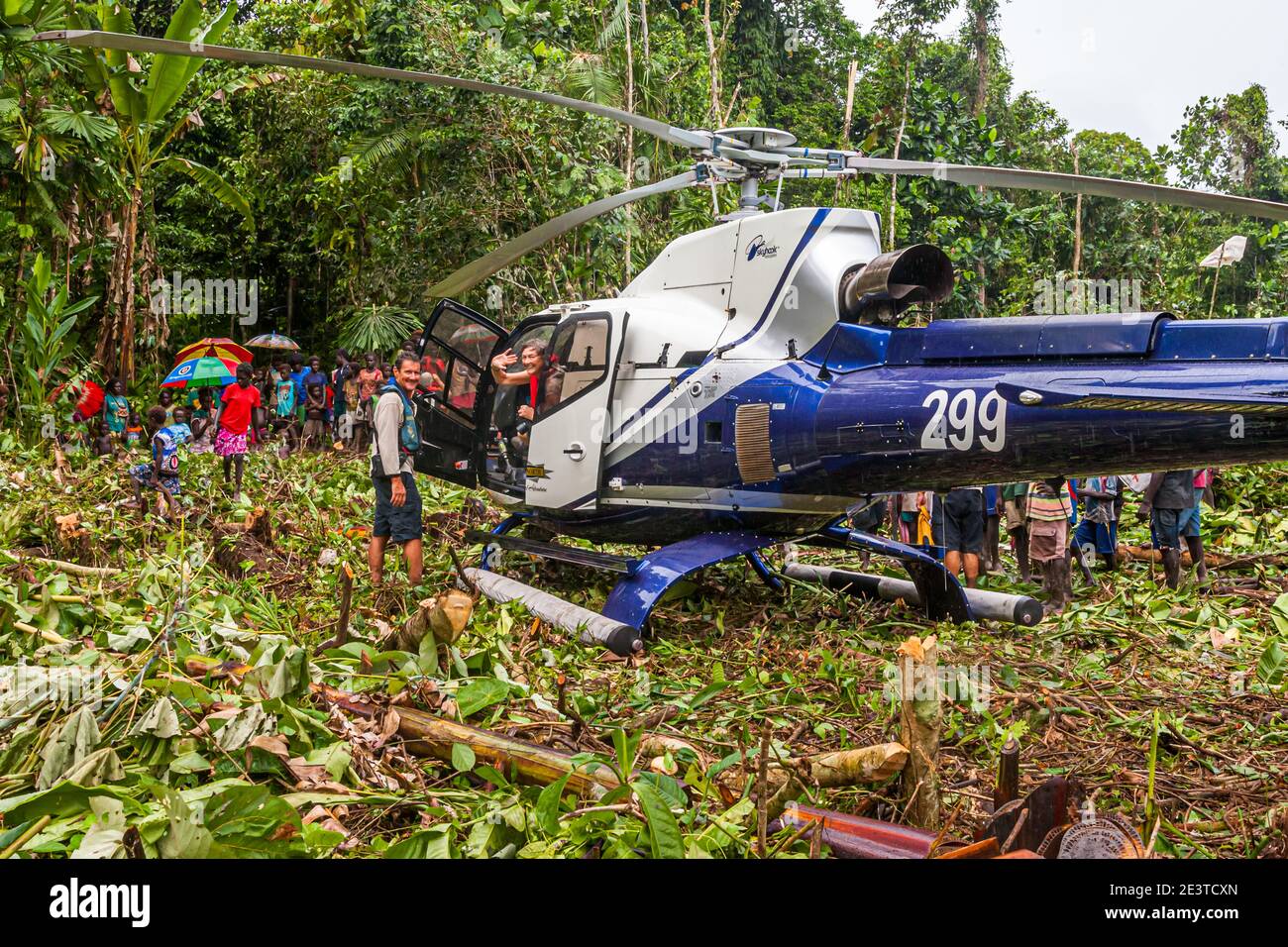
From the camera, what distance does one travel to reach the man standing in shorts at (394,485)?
7863 mm

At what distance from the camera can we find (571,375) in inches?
312

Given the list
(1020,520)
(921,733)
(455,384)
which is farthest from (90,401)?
(921,733)

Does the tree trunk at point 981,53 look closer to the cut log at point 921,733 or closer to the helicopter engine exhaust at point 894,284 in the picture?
the helicopter engine exhaust at point 894,284

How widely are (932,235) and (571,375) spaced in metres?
9.62

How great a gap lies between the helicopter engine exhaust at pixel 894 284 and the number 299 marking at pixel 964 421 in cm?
92

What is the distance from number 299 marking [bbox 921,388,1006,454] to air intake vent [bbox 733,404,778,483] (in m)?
1.09

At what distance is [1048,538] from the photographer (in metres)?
7.85

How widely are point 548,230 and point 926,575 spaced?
137 inches

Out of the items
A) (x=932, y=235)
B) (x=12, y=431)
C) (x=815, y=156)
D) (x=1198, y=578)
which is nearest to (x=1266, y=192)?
(x=932, y=235)

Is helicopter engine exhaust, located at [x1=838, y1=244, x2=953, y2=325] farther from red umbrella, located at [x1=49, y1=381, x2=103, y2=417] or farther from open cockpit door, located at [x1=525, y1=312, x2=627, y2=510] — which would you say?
red umbrella, located at [x1=49, y1=381, x2=103, y2=417]

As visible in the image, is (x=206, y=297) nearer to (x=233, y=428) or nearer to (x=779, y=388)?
(x=233, y=428)

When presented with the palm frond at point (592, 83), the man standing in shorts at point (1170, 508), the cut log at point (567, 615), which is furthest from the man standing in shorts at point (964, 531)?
the palm frond at point (592, 83)

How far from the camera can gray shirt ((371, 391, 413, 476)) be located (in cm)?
786
